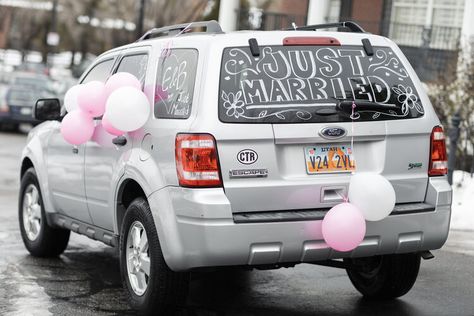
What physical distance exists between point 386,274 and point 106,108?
230 centimetres

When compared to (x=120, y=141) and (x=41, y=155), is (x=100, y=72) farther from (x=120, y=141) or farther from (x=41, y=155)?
(x=120, y=141)

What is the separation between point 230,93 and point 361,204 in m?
1.04

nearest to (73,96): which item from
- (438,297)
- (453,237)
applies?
(438,297)

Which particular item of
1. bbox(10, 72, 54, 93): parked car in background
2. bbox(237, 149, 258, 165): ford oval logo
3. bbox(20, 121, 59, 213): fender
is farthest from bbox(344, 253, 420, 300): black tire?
bbox(10, 72, 54, 93): parked car in background

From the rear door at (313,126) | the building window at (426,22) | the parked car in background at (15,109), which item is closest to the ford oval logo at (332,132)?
the rear door at (313,126)

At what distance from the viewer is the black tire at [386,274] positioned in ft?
22.6

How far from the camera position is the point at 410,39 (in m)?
23.7

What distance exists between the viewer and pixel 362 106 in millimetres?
6117

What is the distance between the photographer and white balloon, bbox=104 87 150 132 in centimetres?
629

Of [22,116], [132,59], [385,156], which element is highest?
[132,59]

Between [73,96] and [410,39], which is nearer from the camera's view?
[73,96]

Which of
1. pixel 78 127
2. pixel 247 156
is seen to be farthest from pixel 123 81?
pixel 247 156

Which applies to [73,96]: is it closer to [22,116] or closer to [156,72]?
[156,72]

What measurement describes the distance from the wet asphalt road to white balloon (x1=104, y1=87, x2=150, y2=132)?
130cm
